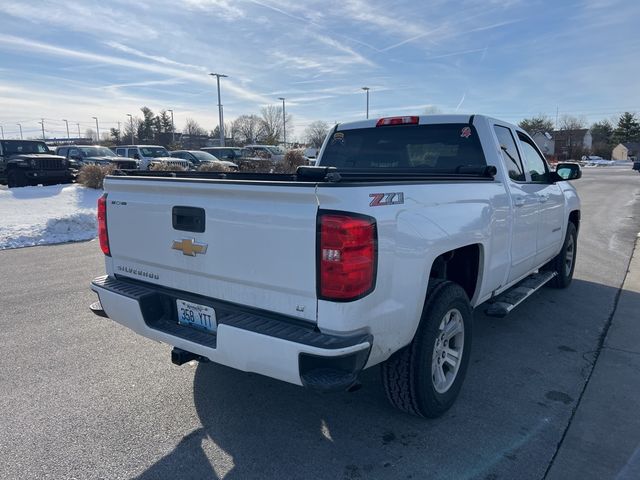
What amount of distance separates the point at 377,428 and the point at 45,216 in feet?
35.9

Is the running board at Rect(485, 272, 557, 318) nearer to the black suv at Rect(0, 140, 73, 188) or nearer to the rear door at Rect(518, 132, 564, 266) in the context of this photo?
the rear door at Rect(518, 132, 564, 266)

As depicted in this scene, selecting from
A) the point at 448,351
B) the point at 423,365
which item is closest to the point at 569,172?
the point at 448,351

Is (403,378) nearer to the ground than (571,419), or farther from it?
farther from it

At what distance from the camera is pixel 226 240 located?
109 inches

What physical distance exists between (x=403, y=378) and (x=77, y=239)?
8830mm

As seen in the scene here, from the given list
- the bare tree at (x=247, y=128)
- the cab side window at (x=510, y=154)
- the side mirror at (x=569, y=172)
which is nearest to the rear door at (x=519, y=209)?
the cab side window at (x=510, y=154)

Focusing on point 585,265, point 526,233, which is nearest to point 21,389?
point 526,233

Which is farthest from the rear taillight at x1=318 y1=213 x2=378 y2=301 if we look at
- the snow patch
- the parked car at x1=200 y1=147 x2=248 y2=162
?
the parked car at x1=200 y1=147 x2=248 y2=162

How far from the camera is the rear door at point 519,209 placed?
426 centimetres

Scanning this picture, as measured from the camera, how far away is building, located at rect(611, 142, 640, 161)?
97.8 meters

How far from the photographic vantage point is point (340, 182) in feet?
8.04

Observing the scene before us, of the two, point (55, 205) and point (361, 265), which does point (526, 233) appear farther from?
point (55, 205)

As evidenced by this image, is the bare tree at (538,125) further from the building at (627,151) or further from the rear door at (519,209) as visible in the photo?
the rear door at (519,209)

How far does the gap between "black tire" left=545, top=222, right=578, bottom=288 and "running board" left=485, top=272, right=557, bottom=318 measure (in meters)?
0.68
